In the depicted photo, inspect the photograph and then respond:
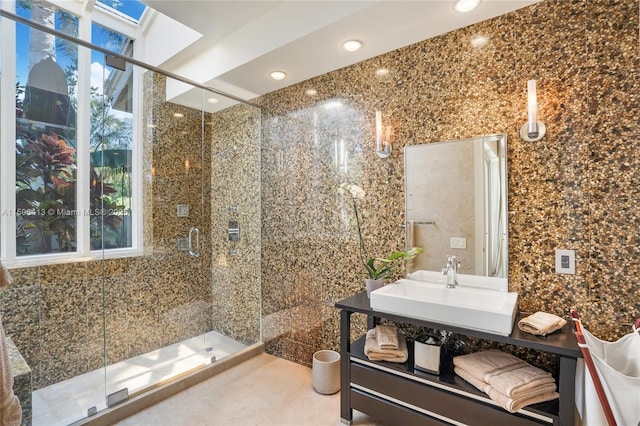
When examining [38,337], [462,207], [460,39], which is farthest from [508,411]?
[38,337]

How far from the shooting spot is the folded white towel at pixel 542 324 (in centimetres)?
145

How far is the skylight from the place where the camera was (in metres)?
2.74

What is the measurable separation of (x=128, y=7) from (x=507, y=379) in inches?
154

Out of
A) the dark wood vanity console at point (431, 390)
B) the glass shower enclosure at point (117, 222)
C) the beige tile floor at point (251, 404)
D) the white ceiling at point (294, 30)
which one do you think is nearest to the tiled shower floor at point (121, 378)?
the glass shower enclosure at point (117, 222)

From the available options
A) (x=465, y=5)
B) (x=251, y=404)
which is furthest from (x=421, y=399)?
(x=465, y=5)

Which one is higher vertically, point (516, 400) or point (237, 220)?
point (237, 220)

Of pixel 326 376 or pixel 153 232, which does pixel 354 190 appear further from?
pixel 153 232

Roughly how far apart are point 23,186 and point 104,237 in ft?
1.91

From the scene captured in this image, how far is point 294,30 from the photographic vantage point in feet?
6.78

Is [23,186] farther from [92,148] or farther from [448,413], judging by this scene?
[448,413]

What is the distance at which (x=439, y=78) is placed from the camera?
204cm

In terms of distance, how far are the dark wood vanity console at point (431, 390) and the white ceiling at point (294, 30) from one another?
5.57ft

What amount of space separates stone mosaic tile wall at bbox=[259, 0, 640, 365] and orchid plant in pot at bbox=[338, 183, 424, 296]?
0.07 metres

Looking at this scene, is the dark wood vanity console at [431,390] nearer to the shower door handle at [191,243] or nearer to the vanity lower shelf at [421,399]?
the vanity lower shelf at [421,399]
